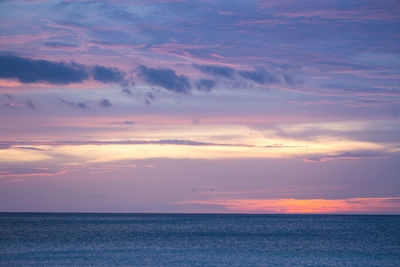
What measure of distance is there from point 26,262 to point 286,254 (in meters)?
28.2

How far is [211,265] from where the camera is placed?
4631cm

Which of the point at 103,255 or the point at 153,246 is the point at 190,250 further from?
the point at 103,255

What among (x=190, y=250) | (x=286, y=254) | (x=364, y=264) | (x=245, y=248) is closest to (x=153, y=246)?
(x=190, y=250)

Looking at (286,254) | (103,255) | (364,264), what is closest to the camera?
(364,264)

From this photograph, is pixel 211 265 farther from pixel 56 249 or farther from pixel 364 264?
pixel 56 249

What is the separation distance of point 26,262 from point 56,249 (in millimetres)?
12194

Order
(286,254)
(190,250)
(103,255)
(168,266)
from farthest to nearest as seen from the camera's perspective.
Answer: (190,250), (286,254), (103,255), (168,266)

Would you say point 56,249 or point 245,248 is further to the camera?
point 245,248

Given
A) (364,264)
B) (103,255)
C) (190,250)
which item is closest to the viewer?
(364,264)

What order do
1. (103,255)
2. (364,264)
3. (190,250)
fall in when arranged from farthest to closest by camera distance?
(190,250)
(103,255)
(364,264)

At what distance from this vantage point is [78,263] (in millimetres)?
45656

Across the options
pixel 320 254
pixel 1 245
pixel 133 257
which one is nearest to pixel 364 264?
pixel 320 254

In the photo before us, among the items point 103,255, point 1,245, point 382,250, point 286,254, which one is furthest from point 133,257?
point 382,250

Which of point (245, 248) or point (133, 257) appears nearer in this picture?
point (133, 257)
